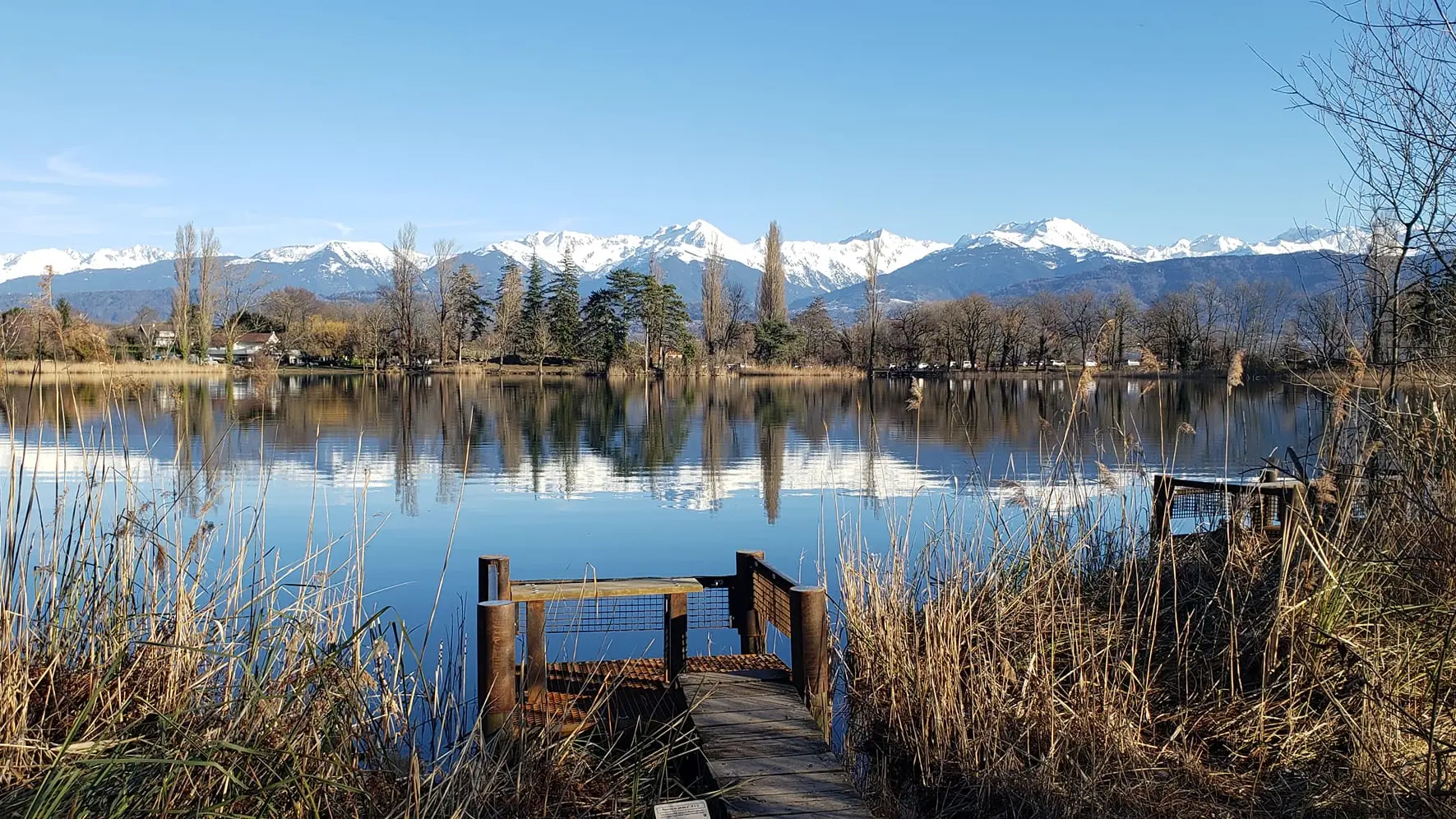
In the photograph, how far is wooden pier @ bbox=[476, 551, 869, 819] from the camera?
13.4ft

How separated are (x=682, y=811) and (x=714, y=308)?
68855 millimetres

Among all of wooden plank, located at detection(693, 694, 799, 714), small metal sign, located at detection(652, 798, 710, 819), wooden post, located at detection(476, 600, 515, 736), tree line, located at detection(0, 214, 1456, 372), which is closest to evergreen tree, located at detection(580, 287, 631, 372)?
tree line, located at detection(0, 214, 1456, 372)

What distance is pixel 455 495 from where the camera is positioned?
14.3m

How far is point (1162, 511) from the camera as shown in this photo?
6.62m

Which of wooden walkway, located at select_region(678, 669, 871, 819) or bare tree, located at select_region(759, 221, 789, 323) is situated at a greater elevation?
bare tree, located at select_region(759, 221, 789, 323)

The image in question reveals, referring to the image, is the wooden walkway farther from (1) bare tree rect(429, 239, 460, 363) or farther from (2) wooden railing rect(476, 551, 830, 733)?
(1) bare tree rect(429, 239, 460, 363)

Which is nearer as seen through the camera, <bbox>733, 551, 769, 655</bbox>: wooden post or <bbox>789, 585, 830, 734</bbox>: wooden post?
<bbox>789, 585, 830, 734</bbox>: wooden post

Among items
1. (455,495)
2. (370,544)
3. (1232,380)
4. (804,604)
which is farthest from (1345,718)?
(455,495)

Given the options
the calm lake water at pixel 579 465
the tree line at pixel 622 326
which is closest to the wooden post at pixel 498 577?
the calm lake water at pixel 579 465

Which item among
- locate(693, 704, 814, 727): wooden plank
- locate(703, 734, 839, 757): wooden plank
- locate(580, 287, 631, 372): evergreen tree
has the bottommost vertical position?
locate(703, 734, 839, 757): wooden plank

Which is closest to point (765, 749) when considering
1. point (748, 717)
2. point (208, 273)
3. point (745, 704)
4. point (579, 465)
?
point (748, 717)

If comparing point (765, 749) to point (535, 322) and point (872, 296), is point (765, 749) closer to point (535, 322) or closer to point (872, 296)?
point (535, 322)

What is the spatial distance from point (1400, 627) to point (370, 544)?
8.92 metres

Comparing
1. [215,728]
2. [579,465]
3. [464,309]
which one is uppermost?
[464,309]
